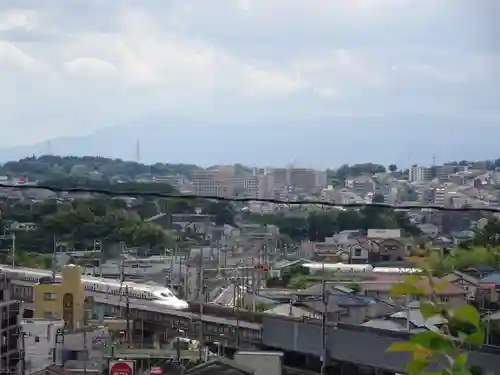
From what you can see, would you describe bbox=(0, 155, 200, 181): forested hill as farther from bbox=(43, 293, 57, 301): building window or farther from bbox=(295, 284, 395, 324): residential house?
bbox=(43, 293, 57, 301): building window

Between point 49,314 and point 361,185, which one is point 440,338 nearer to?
point 49,314

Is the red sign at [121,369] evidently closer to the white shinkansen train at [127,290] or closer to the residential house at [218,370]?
the residential house at [218,370]

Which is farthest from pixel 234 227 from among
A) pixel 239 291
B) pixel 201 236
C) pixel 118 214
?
pixel 239 291

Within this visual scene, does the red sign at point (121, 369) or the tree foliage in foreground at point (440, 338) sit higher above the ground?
the tree foliage in foreground at point (440, 338)

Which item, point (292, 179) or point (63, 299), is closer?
point (63, 299)

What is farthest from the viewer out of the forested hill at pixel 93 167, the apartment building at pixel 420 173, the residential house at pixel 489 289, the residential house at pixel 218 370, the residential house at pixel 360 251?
the apartment building at pixel 420 173

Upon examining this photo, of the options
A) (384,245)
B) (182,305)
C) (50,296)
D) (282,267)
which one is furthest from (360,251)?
(50,296)

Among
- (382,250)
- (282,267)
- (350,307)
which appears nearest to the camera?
(350,307)

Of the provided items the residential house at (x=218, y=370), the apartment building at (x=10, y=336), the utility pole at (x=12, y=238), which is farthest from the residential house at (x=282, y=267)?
the residential house at (x=218, y=370)

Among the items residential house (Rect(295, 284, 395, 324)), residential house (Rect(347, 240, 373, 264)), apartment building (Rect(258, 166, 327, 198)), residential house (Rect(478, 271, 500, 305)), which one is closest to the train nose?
residential house (Rect(295, 284, 395, 324))
